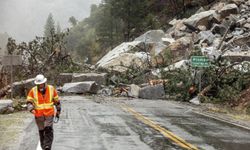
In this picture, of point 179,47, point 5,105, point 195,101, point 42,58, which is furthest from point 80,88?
point 5,105

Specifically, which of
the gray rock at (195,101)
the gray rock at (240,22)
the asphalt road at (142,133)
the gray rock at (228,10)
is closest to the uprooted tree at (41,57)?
the gray rock at (195,101)

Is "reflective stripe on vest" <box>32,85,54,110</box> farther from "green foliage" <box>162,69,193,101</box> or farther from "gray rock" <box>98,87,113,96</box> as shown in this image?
"gray rock" <box>98,87,113,96</box>

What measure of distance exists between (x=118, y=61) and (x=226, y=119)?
23684mm

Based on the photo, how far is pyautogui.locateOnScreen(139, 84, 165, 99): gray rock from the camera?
32.3 m

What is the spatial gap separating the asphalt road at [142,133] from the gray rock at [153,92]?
12006 millimetres

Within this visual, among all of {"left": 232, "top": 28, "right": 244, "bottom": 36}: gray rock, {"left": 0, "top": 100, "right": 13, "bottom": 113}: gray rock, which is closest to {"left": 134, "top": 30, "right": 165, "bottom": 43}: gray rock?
{"left": 232, "top": 28, "right": 244, "bottom": 36}: gray rock

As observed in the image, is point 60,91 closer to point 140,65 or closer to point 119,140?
point 140,65

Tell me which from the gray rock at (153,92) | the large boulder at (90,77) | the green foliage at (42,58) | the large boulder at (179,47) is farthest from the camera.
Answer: the large boulder at (179,47)

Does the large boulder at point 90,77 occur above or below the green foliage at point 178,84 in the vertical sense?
above

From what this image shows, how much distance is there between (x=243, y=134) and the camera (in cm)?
1459

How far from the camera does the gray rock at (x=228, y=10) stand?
1860 inches

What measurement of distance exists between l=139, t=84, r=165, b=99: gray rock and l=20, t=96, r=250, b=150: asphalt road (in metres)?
12.0

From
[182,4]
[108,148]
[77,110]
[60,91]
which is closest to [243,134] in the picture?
[108,148]

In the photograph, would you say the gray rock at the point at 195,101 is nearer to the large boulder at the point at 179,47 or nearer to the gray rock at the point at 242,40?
the gray rock at the point at 242,40
